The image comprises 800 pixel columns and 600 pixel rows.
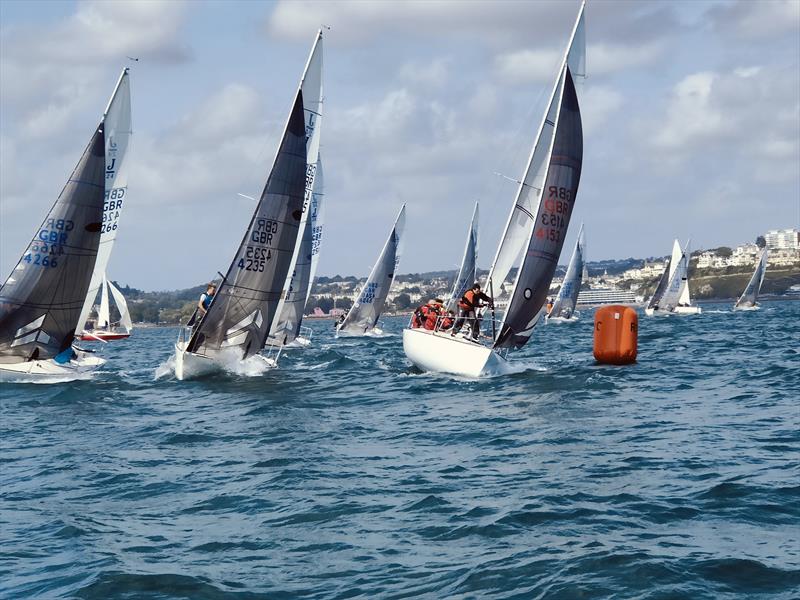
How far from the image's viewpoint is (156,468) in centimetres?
1214

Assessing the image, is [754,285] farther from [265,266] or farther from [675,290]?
[265,266]

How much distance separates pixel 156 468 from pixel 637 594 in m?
7.10

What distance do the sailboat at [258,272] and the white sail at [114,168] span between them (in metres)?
3.73

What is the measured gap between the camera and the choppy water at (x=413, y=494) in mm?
7430

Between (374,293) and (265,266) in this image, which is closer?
(265,266)

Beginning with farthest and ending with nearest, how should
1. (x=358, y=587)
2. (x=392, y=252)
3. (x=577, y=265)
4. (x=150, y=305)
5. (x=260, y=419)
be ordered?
1. (x=150, y=305)
2. (x=577, y=265)
3. (x=392, y=252)
4. (x=260, y=419)
5. (x=358, y=587)

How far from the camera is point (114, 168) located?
25.8 metres

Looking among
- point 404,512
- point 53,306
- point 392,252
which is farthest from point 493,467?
point 392,252

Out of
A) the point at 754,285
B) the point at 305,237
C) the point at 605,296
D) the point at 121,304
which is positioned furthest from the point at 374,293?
the point at 605,296

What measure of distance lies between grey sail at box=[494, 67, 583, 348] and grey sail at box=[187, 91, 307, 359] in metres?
5.57

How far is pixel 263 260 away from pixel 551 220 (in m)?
6.79

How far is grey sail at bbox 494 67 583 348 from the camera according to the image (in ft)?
71.6

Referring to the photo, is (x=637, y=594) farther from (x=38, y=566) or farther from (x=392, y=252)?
(x=392, y=252)

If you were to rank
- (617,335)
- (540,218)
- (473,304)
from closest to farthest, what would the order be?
(540,218) → (473,304) → (617,335)
